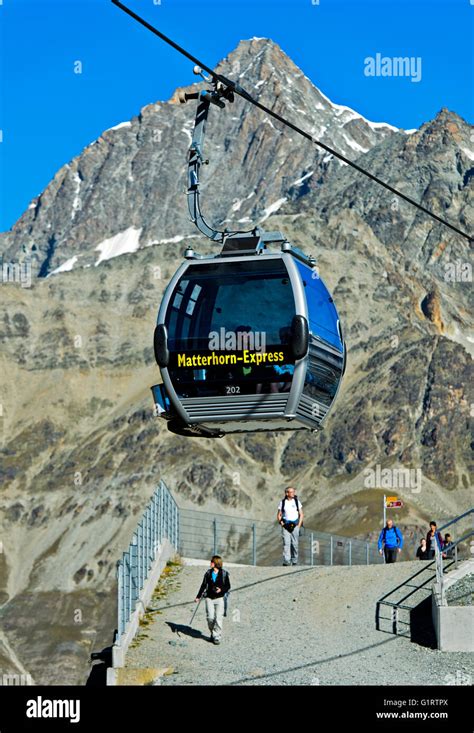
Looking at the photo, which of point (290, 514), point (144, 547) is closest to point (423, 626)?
point (290, 514)

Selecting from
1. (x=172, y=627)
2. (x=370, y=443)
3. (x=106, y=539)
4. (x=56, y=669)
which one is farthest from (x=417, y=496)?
(x=172, y=627)

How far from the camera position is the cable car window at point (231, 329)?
1994 centimetres

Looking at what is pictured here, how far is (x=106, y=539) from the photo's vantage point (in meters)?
169

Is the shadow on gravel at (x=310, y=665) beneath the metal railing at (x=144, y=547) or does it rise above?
beneath

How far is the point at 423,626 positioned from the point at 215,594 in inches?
152

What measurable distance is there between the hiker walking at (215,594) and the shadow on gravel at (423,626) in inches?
129

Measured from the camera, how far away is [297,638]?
25.3m

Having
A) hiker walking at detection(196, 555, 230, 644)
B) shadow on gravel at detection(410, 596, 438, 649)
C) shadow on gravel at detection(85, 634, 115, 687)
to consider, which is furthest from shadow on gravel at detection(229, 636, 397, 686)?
shadow on gravel at detection(85, 634, 115, 687)

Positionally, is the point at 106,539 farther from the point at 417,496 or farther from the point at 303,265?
the point at 303,265

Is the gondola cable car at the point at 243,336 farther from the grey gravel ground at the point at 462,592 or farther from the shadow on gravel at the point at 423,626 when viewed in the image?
the grey gravel ground at the point at 462,592

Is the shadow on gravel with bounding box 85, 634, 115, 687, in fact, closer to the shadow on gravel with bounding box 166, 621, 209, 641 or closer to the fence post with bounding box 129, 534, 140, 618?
the fence post with bounding box 129, 534, 140, 618

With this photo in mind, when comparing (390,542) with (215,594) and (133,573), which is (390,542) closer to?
(133,573)

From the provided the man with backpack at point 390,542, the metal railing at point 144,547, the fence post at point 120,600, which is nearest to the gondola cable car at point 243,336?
the fence post at point 120,600

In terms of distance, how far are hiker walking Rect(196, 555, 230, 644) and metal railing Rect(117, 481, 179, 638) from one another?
1.53m
